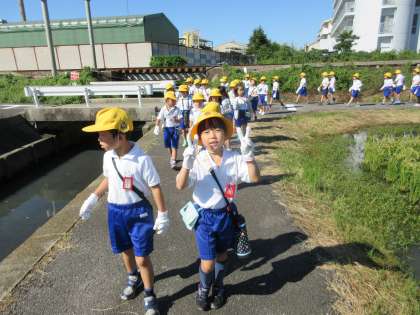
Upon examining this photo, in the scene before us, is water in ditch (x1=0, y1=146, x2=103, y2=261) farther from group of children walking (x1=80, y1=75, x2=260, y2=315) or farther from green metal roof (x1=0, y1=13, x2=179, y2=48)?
green metal roof (x1=0, y1=13, x2=179, y2=48)

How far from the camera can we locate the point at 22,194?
8594 millimetres

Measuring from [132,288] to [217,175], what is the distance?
4.75 feet

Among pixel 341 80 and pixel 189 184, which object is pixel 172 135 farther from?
pixel 341 80

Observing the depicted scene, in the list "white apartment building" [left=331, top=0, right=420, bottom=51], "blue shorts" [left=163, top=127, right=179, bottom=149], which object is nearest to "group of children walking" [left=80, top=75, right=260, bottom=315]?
"blue shorts" [left=163, top=127, right=179, bottom=149]

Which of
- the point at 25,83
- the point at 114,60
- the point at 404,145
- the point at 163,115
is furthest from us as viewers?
the point at 114,60

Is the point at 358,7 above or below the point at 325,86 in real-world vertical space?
above

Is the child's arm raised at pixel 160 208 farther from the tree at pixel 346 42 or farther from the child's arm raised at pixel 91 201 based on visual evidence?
the tree at pixel 346 42

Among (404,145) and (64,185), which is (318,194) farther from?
(64,185)

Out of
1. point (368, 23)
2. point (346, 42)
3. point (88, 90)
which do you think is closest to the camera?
point (88, 90)

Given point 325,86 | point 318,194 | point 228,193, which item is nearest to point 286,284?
point 228,193

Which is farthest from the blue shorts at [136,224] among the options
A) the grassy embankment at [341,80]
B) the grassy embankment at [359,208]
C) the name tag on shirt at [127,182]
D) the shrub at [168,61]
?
the shrub at [168,61]

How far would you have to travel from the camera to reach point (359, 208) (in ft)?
15.1

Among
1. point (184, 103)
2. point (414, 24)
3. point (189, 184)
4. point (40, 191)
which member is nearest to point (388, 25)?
point (414, 24)

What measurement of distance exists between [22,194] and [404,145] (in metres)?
10.4
